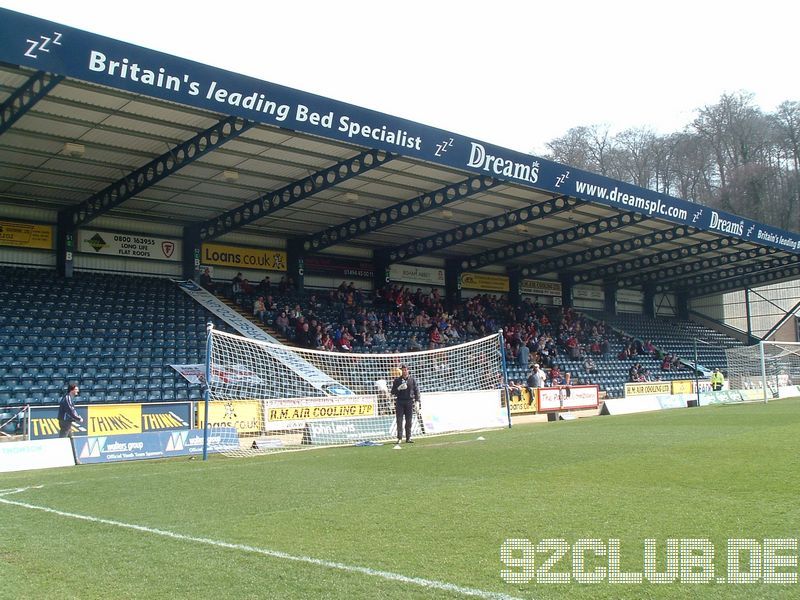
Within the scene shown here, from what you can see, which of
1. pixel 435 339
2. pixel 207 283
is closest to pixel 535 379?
pixel 435 339

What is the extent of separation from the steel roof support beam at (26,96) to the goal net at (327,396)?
20.7ft

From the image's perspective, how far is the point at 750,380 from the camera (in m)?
33.8

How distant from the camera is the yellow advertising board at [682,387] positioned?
33531mm

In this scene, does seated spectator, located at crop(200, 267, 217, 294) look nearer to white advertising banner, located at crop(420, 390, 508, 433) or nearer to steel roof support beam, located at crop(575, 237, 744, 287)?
white advertising banner, located at crop(420, 390, 508, 433)

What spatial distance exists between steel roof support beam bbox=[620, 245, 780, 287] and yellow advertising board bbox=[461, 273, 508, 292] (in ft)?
30.2

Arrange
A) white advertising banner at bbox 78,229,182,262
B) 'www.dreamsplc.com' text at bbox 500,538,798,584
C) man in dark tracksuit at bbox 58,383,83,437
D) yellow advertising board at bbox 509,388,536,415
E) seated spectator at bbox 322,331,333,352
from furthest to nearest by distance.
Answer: seated spectator at bbox 322,331,333,352, white advertising banner at bbox 78,229,182,262, yellow advertising board at bbox 509,388,536,415, man in dark tracksuit at bbox 58,383,83,437, 'www.dreamsplc.com' text at bbox 500,538,798,584

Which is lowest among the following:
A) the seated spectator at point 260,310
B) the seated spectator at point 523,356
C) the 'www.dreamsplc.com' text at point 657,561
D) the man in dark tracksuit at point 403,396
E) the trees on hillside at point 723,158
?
the 'www.dreamsplc.com' text at point 657,561

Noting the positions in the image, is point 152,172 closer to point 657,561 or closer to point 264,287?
point 264,287

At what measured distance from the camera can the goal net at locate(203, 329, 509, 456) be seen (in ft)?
60.0

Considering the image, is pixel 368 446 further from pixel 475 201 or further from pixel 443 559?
pixel 475 201

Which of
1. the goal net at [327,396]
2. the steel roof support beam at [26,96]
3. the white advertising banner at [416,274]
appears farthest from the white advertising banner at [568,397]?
the steel roof support beam at [26,96]

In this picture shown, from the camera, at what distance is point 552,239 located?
34.2 meters

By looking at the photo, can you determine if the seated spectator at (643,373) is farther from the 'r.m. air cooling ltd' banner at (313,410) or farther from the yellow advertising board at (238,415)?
the yellow advertising board at (238,415)

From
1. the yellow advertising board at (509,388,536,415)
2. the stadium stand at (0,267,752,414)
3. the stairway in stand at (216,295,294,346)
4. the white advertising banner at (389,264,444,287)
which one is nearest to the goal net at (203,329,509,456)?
the yellow advertising board at (509,388,536,415)
